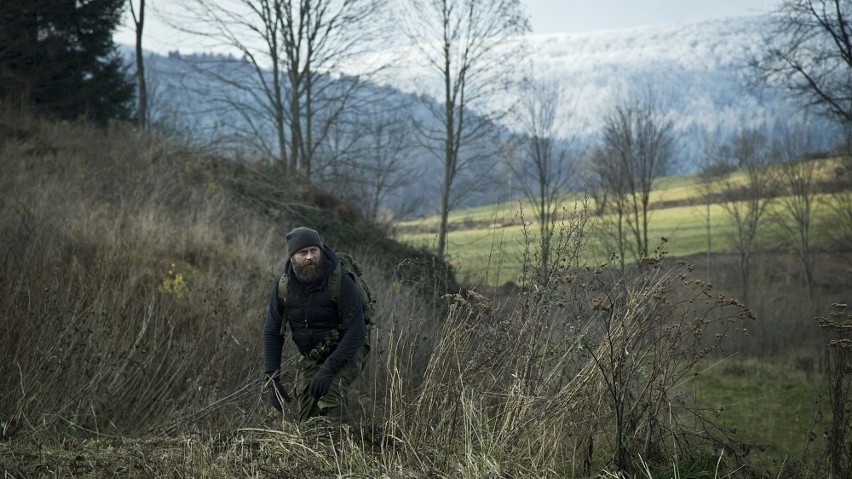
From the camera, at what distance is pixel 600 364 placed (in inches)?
188

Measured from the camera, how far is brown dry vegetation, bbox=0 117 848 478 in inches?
190

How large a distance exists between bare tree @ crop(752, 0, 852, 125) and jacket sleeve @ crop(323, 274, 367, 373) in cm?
1851

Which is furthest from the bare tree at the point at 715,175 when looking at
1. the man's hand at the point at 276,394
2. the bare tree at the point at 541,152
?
the man's hand at the point at 276,394

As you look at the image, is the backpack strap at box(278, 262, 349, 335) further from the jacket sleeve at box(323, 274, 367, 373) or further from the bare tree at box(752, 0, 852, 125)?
the bare tree at box(752, 0, 852, 125)

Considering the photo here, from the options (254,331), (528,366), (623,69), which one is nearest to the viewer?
(528,366)

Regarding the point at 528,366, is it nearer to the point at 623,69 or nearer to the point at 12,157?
the point at 12,157

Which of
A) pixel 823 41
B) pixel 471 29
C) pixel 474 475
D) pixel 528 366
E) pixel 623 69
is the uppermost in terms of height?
pixel 623 69

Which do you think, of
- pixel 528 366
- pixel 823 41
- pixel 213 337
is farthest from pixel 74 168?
pixel 823 41

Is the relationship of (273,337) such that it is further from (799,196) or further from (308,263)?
(799,196)

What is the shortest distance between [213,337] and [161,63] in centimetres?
8768

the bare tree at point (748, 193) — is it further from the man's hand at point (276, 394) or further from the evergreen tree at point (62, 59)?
the man's hand at point (276, 394)

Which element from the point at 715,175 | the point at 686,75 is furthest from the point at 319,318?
the point at 686,75

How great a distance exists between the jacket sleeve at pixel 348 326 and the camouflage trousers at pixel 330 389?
0.12 meters

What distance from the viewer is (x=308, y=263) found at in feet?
17.9
